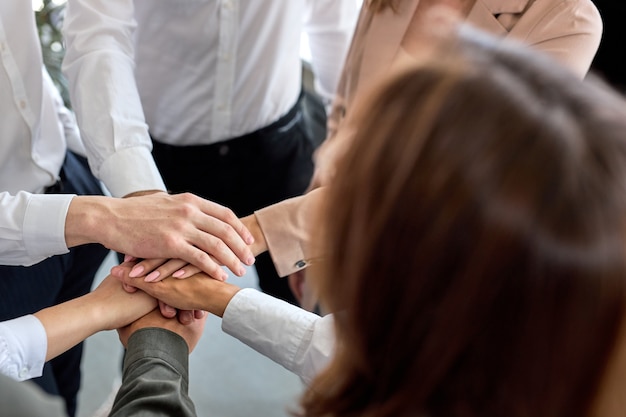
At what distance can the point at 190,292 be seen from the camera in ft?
3.97

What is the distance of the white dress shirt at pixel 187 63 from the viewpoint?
4.49ft

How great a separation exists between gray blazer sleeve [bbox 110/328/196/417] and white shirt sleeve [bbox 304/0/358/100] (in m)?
0.90

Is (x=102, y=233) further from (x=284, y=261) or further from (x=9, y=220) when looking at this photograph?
(x=284, y=261)

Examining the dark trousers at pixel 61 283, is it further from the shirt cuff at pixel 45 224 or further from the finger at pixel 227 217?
the finger at pixel 227 217

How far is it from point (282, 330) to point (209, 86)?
0.67 metres

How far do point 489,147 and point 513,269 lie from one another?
0.33 feet

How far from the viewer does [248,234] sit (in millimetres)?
1309

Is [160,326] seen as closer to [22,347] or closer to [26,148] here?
[22,347]

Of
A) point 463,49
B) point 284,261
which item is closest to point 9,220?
point 284,261

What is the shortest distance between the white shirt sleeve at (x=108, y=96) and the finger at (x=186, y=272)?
20 centimetres

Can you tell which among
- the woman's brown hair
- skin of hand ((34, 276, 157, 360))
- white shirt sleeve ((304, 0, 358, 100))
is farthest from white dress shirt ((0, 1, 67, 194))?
the woman's brown hair

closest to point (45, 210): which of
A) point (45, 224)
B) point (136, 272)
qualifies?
point (45, 224)

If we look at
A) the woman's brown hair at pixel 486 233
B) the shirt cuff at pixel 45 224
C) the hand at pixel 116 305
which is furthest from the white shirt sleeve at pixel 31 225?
the woman's brown hair at pixel 486 233

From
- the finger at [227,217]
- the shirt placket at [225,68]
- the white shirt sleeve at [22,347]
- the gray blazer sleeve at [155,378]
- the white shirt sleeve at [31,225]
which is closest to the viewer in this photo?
the gray blazer sleeve at [155,378]
